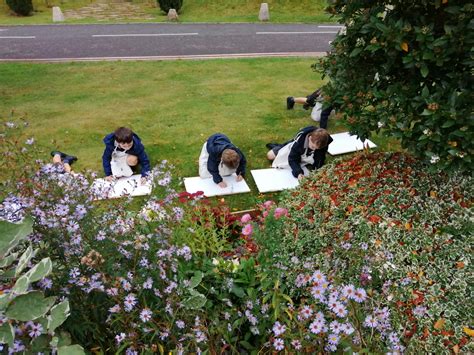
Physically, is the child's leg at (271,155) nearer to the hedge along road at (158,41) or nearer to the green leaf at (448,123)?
the green leaf at (448,123)

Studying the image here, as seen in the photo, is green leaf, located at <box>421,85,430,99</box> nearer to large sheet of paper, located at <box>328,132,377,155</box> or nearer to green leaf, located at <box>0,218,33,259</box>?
green leaf, located at <box>0,218,33,259</box>

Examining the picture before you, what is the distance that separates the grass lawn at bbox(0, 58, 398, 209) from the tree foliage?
8.46 ft

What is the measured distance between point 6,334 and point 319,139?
4.64 m

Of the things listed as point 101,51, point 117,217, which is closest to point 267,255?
point 117,217

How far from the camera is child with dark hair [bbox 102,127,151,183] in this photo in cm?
596

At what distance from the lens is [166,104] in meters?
8.98

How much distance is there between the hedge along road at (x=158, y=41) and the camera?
1332 centimetres

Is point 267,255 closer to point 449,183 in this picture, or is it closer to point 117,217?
point 117,217

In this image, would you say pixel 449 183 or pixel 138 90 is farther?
pixel 138 90

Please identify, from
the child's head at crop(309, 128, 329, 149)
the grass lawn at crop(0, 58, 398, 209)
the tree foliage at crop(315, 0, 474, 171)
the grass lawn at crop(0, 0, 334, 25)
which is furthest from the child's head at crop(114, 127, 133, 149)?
the grass lawn at crop(0, 0, 334, 25)

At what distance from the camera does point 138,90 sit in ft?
32.3

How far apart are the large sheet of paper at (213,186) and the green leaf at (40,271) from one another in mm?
3964

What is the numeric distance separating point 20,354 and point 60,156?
4.99 metres

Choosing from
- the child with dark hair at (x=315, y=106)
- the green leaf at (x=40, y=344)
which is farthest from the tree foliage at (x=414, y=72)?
the child with dark hair at (x=315, y=106)
